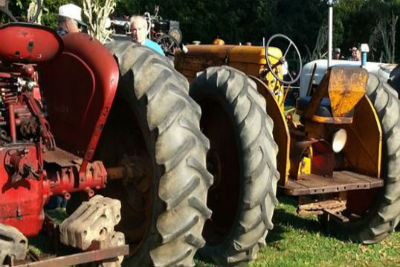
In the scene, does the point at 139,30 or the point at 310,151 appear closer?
the point at 310,151

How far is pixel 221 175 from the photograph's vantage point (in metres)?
4.84

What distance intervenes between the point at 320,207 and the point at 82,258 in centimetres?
284

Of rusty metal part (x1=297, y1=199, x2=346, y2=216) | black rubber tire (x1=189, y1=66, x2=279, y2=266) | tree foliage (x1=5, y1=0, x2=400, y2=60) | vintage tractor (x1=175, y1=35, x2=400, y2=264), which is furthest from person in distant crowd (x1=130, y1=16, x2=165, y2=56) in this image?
tree foliage (x1=5, y1=0, x2=400, y2=60)

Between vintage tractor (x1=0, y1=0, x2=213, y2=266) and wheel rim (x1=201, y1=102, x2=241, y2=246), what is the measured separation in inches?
53.9

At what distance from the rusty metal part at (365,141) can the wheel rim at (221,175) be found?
1.23m

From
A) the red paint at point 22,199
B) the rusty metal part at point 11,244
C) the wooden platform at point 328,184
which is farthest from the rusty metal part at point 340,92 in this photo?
the rusty metal part at point 11,244

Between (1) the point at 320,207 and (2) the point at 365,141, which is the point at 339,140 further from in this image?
(1) the point at 320,207

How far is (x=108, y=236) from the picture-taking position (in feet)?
10.1

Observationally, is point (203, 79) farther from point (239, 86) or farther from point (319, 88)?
point (319, 88)

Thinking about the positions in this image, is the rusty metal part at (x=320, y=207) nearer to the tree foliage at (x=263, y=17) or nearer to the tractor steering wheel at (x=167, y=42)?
the tractor steering wheel at (x=167, y=42)

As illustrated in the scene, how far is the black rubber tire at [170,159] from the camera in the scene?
310cm

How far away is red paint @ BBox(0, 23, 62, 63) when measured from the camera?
113 inches

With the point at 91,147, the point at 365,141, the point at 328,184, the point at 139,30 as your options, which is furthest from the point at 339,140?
the point at 91,147

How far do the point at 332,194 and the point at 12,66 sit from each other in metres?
3.33
